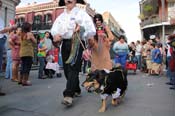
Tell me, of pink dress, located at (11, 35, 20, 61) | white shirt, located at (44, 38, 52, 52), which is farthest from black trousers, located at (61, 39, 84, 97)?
white shirt, located at (44, 38, 52, 52)

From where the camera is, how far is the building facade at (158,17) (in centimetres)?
3328

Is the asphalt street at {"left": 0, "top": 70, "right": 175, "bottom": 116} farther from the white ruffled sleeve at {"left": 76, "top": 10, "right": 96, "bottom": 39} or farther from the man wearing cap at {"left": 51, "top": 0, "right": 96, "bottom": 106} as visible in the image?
the white ruffled sleeve at {"left": 76, "top": 10, "right": 96, "bottom": 39}

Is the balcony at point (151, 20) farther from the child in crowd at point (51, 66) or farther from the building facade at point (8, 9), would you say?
the child in crowd at point (51, 66)

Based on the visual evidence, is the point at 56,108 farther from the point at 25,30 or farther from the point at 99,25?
the point at 25,30

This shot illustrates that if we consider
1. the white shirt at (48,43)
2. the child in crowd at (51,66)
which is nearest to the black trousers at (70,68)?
the white shirt at (48,43)

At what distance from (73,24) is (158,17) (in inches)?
1211

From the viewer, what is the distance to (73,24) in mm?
4953

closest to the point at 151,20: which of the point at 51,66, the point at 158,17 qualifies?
the point at 158,17

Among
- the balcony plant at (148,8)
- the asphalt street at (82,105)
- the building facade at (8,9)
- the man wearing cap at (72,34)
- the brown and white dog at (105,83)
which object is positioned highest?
the balcony plant at (148,8)

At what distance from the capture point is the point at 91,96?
5.96m

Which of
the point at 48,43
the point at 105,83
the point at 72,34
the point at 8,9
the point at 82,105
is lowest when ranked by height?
the point at 82,105

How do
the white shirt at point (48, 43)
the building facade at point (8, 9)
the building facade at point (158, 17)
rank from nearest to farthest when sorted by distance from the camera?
1. the white shirt at point (48, 43)
2. the building facade at point (8, 9)
3. the building facade at point (158, 17)

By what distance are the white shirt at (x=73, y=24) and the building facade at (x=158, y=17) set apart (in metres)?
28.4

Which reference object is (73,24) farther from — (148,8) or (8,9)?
(148,8)
